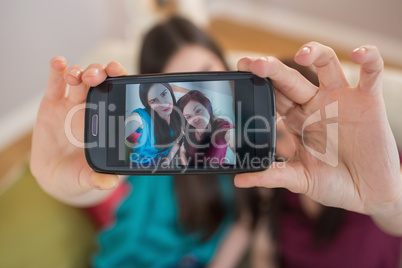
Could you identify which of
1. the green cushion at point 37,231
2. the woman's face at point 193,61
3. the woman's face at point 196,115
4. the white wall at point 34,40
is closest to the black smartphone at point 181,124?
the woman's face at point 196,115

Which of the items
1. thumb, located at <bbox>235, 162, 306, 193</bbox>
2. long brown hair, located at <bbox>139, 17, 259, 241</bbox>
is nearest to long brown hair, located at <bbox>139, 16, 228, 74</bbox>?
long brown hair, located at <bbox>139, 17, 259, 241</bbox>

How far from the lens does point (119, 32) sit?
5.57ft

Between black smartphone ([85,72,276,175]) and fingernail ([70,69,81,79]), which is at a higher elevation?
fingernail ([70,69,81,79])

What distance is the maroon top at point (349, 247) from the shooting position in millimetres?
771

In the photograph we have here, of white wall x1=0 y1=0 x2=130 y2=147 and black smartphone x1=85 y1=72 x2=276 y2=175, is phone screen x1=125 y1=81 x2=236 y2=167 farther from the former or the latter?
white wall x1=0 y1=0 x2=130 y2=147

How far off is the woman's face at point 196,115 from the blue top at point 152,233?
0.47 m

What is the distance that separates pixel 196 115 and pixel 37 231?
658 mm

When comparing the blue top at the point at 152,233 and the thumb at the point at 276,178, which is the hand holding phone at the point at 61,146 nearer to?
the thumb at the point at 276,178

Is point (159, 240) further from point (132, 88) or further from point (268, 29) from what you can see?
point (268, 29)

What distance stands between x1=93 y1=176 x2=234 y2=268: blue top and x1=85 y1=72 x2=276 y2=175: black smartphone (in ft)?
1.49

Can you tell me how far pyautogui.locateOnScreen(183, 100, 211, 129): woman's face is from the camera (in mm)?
472

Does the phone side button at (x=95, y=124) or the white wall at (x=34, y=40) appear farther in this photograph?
the white wall at (x=34, y=40)

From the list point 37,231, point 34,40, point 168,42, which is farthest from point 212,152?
point 34,40

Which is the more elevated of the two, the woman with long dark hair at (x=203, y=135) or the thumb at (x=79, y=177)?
the woman with long dark hair at (x=203, y=135)
